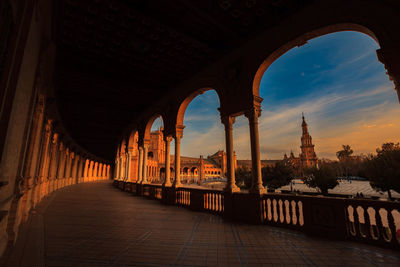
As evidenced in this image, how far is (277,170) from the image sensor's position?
1137 inches

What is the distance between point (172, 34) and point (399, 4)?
5.41 metres

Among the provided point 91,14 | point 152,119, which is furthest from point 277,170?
point 91,14

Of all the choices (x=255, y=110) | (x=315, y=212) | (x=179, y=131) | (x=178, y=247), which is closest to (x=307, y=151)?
(x=179, y=131)

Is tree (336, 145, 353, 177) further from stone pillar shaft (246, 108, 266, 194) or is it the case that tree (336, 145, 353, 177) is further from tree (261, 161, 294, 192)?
stone pillar shaft (246, 108, 266, 194)

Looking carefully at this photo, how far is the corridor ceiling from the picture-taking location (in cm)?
Result: 515

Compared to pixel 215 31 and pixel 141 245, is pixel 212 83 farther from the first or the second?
pixel 141 245

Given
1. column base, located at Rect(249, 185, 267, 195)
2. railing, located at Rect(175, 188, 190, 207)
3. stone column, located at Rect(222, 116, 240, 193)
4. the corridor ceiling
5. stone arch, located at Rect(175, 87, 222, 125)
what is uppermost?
the corridor ceiling

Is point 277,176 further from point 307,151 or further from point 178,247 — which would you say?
point 307,151

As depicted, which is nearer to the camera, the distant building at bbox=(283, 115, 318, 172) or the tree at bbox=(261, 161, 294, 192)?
the tree at bbox=(261, 161, 294, 192)

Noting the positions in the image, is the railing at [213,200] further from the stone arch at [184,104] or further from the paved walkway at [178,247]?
the stone arch at [184,104]

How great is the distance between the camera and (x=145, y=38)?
627 cm

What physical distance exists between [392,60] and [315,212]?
353 centimetres

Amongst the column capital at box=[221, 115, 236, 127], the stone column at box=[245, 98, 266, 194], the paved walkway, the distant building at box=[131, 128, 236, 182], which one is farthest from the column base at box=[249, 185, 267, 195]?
the distant building at box=[131, 128, 236, 182]

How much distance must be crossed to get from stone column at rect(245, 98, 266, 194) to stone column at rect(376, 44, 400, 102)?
2.96m
